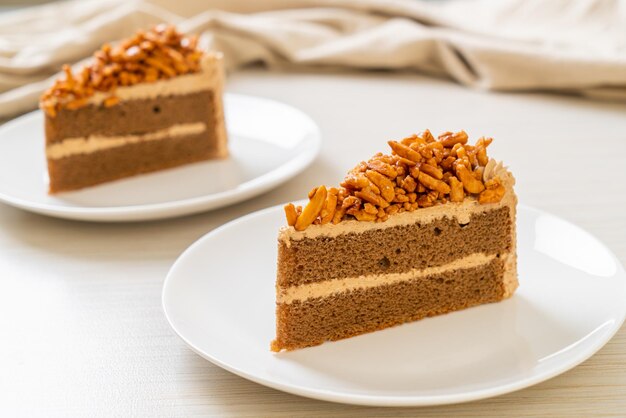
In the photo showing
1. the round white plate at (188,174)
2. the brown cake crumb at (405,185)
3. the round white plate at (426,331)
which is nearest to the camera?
the round white plate at (426,331)

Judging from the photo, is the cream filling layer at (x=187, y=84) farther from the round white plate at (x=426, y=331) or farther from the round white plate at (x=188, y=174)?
the round white plate at (x=426, y=331)

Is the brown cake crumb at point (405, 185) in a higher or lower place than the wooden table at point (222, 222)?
higher

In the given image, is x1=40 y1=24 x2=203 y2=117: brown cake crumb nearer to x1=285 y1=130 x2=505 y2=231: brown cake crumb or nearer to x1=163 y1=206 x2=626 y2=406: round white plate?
x1=163 y1=206 x2=626 y2=406: round white plate

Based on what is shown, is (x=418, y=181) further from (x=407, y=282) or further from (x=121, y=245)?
(x=121, y=245)

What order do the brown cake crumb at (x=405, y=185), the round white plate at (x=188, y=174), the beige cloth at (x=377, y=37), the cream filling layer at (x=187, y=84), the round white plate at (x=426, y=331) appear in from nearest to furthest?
the round white plate at (x=426, y=331) < the brown cake crumb at (x=405, y=185) < the round white plate at (x=188, y=174) < the cream filling layer at (x=187, y=84) < the beige cloth at (x=377, y=37)

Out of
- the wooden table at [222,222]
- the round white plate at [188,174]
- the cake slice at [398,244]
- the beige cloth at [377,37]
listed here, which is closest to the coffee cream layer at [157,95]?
the round white plate at [188,174]

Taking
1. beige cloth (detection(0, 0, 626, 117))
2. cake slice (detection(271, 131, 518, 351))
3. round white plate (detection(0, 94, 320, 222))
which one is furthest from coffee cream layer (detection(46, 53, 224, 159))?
cake slice (detection(271, 131, 518, 351))
